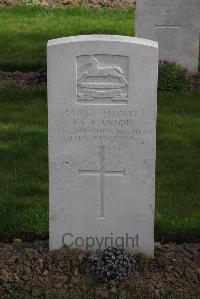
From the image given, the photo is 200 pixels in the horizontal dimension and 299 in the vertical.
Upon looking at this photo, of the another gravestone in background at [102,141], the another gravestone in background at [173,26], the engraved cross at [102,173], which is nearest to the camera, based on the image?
the another gravestone in background at [102,141]

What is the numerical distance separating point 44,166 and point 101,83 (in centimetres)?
223

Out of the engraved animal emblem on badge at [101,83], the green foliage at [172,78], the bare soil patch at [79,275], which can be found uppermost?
the green foliage at [172,78]

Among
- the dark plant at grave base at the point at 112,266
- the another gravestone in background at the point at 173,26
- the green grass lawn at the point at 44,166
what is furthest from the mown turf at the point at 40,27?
the dark plant at grave base at the point at 112,266

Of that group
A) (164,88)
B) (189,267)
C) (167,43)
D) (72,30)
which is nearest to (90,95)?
(189,267)

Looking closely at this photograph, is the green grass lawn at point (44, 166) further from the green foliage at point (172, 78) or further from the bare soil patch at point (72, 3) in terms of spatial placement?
the bare soil patch at point (72, 3)

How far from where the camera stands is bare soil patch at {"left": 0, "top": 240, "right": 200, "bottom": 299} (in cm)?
450

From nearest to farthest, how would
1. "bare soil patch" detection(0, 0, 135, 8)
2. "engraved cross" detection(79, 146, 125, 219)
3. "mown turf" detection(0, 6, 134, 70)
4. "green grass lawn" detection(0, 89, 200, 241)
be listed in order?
"engraved cross" detection(79, 146, 125, 219) → "green grass lawn" detection(0, 89, 200, 241) → "mown turf" detection(0, 6, 134, 70) → "bare soil patch" detection(0, 0, 135, 8)

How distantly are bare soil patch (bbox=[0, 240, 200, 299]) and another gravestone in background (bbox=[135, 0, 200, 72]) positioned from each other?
529 centimetres

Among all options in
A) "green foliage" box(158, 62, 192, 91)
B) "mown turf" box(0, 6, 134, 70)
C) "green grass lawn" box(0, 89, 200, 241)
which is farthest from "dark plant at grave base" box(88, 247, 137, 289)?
"mown turf" box(0, 6, 134, 70)

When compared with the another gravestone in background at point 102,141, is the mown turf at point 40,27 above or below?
above

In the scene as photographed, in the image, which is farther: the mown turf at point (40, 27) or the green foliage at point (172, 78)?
the mown turf at point (40, 27)

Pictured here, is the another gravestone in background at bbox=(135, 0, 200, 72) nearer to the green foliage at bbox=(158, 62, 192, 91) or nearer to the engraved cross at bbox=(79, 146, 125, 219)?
the green foliage at bbox=(158, 62, 192, 91)

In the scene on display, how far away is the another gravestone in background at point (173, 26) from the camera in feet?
31.8

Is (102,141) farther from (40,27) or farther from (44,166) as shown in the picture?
(40,27)
